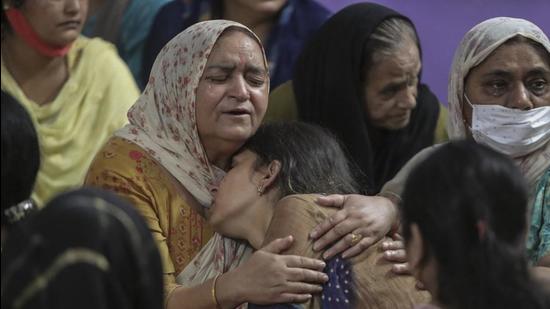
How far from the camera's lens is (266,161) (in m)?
3.91

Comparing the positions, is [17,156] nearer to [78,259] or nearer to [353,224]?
[78,259]

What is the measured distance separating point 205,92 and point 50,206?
6.34 feet

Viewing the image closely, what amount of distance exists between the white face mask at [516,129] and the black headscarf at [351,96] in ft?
2.93

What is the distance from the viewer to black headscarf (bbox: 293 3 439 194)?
5.22m

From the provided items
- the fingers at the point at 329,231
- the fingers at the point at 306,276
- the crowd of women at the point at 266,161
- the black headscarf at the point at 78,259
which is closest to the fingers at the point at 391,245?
the crowd of women at the point at 266,161

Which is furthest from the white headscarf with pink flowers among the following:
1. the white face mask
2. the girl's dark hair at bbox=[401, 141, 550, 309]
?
the girl's dark hair at bbox=[401, 141, 550, 309]

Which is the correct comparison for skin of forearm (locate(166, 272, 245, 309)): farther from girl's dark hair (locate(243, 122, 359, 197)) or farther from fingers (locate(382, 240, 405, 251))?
fingers (locate(382, 240, 405, 251))

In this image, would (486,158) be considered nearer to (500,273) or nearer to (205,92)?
(500,273)

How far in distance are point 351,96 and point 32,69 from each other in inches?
52.2

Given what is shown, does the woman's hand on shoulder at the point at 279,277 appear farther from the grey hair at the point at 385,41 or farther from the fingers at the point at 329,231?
the grey hair at the point at 385,41

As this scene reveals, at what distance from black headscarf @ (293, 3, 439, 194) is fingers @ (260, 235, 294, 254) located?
157cm

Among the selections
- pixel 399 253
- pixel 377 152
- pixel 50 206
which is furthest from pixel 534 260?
pixel 50 206

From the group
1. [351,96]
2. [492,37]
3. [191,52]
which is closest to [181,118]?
[191,52]

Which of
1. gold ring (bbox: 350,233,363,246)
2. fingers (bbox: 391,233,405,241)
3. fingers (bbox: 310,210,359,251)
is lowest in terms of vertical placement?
fingers (bbox: 391,233,405,241)
